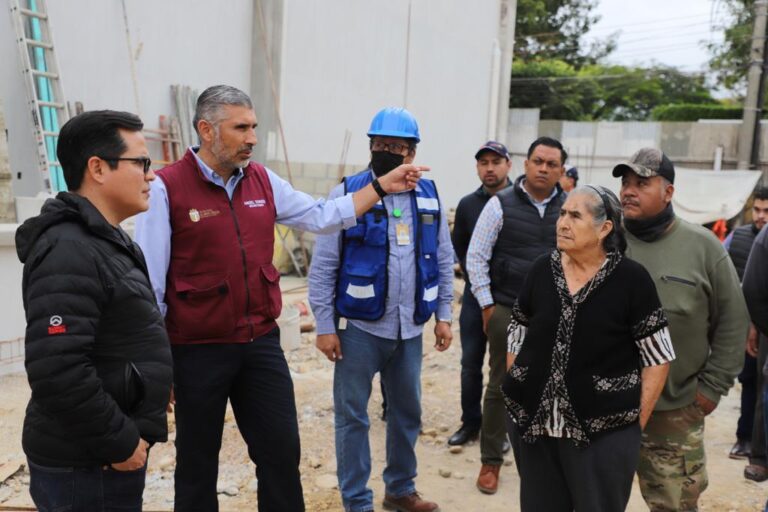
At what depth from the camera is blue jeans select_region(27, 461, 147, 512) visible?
7.13ft

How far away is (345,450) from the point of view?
12.6ft

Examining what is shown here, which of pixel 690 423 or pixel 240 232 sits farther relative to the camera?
pixel 690 423

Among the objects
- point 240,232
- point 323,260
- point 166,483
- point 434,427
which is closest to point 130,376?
point 240,232

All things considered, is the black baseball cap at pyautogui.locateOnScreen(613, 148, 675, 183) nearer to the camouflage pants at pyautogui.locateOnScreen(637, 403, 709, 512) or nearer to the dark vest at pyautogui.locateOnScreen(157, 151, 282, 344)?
the camouflage pants at pyautogui.locateOnScreen(637, 403, 709, 512)

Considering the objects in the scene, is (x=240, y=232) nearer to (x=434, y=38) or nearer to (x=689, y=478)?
(x=689, y=478)

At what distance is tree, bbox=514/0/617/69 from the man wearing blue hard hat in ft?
91.8

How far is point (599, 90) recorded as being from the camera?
1221 inches

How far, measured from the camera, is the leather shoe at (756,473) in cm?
492

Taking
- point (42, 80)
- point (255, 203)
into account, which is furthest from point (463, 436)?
point (42, 80)

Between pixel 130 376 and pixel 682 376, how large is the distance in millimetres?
2384

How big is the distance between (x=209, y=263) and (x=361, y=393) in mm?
1244

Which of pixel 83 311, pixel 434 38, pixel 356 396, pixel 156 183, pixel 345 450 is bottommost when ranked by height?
pixel 345 450

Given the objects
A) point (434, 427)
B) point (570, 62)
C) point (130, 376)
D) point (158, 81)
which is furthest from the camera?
point (570, 62)

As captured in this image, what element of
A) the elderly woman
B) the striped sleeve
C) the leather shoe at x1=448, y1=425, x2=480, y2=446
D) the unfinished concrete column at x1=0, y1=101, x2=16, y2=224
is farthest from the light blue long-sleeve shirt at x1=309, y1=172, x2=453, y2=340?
the unfinished concrete column at x1=0, y1=101, x2=16, y2=224
